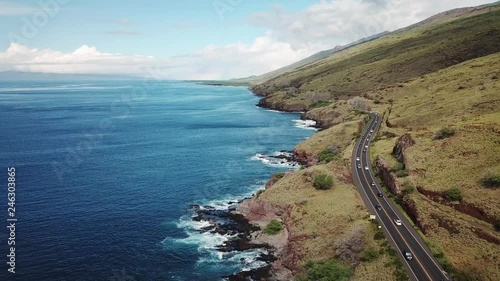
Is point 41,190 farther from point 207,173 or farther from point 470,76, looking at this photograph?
point 470,76

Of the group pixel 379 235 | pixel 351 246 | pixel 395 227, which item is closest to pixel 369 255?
pixel 351 246

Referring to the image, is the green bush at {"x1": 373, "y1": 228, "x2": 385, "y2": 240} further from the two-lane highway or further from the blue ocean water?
the blue ocean water

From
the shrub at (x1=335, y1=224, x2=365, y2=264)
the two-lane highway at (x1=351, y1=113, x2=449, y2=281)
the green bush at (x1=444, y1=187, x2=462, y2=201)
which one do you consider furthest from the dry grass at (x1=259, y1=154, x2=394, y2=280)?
the green bush at (x1=444, y1=187, x2=462, y2=201)

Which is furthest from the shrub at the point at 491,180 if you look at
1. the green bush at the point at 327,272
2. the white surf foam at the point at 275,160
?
the white surf foam at the point at 275,160

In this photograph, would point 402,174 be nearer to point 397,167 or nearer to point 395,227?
point 397,167

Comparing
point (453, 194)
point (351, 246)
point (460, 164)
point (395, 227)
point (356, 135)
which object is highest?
point (460, 164)

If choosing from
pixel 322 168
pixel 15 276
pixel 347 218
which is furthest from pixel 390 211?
pixel 15 276
